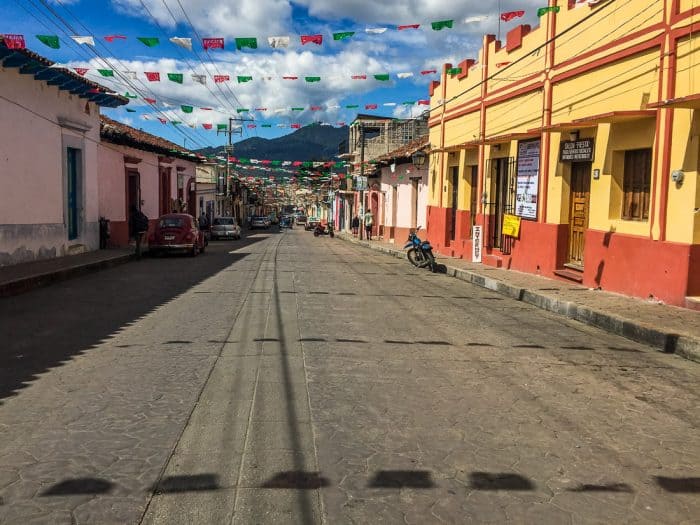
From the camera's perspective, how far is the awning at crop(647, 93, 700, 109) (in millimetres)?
8914

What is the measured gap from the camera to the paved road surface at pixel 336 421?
3.58 meters

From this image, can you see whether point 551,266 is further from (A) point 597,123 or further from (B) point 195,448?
(B) point 195,448

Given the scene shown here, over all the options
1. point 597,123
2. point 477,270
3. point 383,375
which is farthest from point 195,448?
point 477,270

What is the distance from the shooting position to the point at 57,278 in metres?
14.4

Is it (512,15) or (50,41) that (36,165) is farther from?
(512,15)

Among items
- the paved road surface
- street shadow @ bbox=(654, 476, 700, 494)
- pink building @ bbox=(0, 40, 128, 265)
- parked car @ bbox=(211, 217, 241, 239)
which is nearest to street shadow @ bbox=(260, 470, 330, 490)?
the paved road surface

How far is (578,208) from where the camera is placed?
14.3 metres

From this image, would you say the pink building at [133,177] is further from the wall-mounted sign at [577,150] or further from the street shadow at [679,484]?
the street shadow at [679,484]

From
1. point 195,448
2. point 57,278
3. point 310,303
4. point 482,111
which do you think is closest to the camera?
point 195,448

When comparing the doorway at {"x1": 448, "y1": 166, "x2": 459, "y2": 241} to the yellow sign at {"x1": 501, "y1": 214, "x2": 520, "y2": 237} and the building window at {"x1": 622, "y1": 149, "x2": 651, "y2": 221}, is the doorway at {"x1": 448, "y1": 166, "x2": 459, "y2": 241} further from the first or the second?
the building window at {"x1": 622, "y1": 149, "x2": 651, "y2": 221}

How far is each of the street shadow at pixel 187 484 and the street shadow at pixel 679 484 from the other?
2.68 meters

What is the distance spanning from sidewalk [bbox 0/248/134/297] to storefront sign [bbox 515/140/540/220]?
11.3 metres

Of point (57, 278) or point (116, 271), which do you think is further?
point (116, 271)

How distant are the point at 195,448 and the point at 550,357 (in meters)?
4.54
